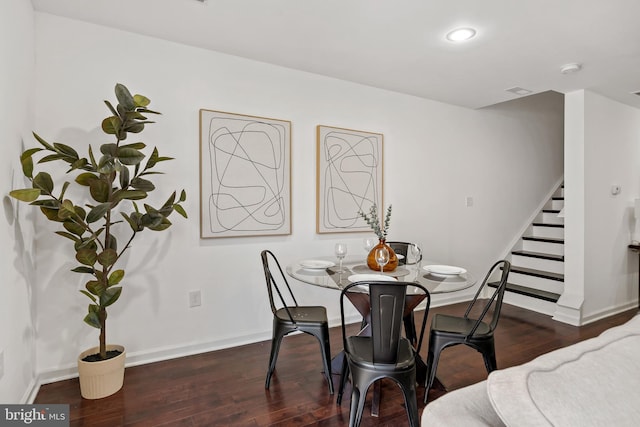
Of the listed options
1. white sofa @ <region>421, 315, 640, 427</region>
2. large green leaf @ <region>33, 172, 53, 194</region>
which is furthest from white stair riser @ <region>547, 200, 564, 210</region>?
Result: large green leaf @ <region>33, 172, 53, 194</region>

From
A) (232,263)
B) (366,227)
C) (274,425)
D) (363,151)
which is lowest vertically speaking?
(274,425)

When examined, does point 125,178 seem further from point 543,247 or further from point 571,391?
point 543,247

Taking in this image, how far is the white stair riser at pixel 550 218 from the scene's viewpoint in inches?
196

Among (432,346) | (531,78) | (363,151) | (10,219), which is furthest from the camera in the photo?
(363,151)

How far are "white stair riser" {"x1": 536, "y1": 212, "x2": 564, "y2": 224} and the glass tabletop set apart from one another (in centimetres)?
332

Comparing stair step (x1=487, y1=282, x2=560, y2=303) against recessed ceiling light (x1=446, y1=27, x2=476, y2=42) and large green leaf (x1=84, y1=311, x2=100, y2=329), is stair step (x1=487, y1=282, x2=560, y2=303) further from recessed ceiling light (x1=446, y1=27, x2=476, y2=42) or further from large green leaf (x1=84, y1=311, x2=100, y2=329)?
large green leaf (x1=84, y1=311, x2=100, y2=329)

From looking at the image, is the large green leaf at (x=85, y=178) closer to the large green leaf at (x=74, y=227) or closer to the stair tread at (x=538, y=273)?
the large green leaf at (x=74, y=227)

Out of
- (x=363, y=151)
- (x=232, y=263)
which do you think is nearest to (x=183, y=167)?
(x=232, y=263)

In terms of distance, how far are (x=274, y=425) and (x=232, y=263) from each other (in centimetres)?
137

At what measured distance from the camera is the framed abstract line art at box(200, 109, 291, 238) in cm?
290

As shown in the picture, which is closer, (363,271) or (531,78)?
(363,271)

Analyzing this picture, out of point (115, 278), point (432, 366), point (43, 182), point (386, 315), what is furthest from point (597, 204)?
point (43, 182)

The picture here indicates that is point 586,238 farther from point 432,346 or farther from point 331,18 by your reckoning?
point 331,18

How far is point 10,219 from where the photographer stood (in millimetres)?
1875
